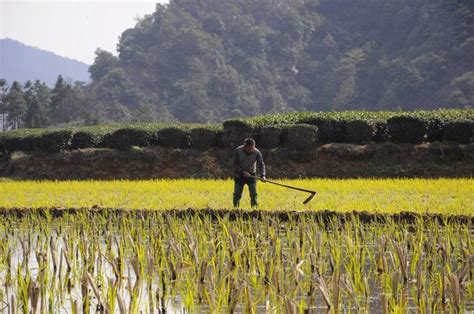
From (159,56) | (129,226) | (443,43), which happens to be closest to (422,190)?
(129,226)

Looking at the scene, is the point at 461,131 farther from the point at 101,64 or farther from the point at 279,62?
the point at 279,62

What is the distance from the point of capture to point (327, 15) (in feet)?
351

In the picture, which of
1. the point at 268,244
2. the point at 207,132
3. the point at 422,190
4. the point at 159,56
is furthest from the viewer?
the point at 159,56

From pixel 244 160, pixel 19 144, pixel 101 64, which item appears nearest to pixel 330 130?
pixel 19 144

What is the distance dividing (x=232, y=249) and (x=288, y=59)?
9352 cm

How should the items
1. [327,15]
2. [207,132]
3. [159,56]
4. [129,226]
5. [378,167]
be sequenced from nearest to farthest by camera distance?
[129,226] < [378,167] < [207,132] < [159,56] < [327,15]

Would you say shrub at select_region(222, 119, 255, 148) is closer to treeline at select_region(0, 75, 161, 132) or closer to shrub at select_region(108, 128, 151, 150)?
shrub at select_region(108, 128, 151, 150)

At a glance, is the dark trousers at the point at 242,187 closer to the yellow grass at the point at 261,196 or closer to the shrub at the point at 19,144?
the yellow grass at the point at 261,196

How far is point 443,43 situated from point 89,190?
68.4 meters

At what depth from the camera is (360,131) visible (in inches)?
1051

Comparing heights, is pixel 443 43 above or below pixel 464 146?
above

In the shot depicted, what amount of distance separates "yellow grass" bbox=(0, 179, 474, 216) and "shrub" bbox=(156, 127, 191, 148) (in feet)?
21.7

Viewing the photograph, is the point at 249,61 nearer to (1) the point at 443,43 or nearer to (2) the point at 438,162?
(1) the point at 443,43

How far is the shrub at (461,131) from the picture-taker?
84.3ft
